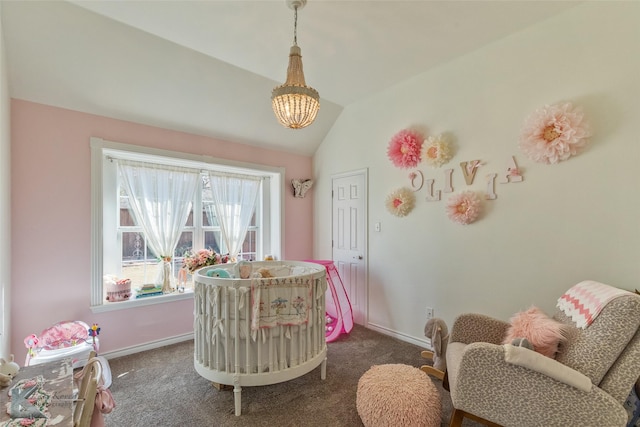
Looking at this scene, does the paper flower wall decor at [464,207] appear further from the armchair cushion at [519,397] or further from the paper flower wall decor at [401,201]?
the armchair cushion at [519,397]

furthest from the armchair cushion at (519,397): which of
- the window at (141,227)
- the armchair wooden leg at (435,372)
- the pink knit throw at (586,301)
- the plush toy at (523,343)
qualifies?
the window at (141,227)

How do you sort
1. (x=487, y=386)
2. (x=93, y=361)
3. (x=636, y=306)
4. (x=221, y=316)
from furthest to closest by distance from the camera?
1. (x=221, y=316)
2. (x=487, y=386)
3. (x=636, y=306)
4. (x=93, y=361)

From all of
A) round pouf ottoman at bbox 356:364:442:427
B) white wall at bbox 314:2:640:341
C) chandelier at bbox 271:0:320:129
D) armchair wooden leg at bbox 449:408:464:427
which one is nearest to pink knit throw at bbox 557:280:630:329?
white wall at bbox 314:2:640:341

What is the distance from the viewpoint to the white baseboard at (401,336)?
2.81 metres

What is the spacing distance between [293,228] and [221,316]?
2146 millimetres

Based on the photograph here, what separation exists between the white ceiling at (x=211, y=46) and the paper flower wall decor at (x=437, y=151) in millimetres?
713

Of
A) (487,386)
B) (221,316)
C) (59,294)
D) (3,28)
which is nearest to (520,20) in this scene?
(487,386)

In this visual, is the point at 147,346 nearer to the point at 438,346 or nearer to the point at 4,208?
the point at 4,208

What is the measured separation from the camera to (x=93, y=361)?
113 centimetres

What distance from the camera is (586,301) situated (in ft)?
5.01

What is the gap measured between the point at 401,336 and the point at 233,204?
8.08ft

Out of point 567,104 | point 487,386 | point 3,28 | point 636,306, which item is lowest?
point 487,386

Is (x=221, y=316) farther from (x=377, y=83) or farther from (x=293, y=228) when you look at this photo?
(x=377, y=83)

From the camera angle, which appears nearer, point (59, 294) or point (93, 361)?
point (93, 361)
